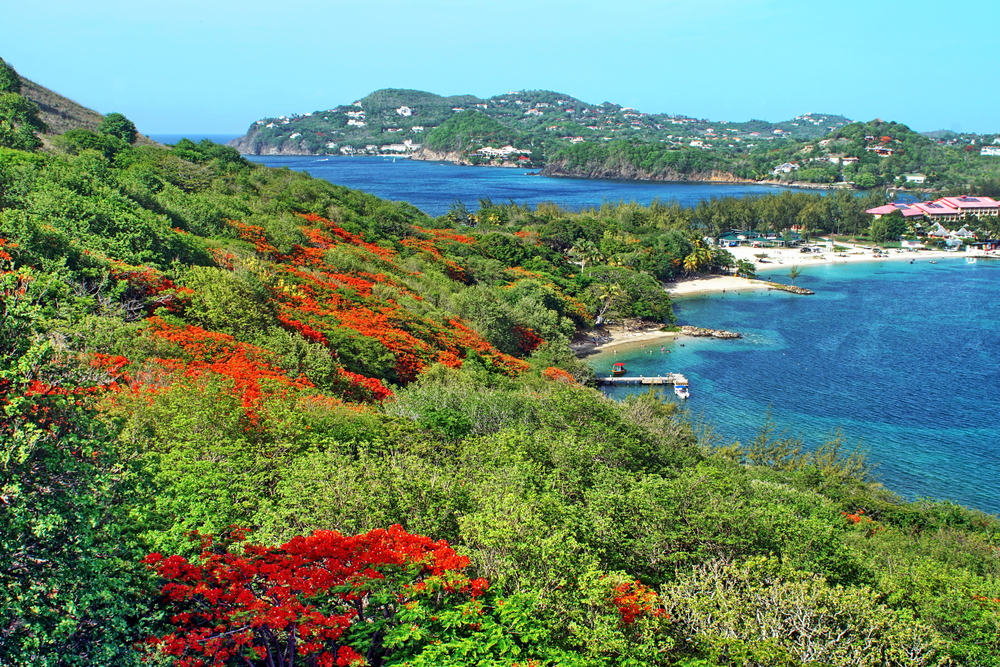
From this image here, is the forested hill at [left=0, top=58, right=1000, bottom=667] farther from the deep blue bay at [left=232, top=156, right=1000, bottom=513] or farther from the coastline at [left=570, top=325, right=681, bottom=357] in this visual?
the coastline at [left=570, top=325, right=681, bottom=357]

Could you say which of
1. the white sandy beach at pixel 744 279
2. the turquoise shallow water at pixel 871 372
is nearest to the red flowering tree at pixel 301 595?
the turquoise shallow water at pixel 871 372

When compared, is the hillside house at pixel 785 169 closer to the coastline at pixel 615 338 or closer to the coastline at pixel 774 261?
Result: the coastline at pixel 774 261

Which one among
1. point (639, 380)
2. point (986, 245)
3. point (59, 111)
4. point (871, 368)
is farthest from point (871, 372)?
point (59, 111)

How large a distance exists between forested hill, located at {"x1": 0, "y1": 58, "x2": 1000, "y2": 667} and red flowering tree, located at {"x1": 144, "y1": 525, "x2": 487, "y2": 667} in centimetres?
5

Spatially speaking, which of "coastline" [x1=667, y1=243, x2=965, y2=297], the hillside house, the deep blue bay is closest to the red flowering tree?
the deep blue bay

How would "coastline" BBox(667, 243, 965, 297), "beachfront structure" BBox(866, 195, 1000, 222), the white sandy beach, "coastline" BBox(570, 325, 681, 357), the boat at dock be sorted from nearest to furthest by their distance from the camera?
the boat at dock, "coastline" BBox(570, 325, 681, 357), the white sandy beach, "coastline" BBox(667, 243, 965, 297), "beachfront structure" BBox(866, 195, 1000, 222)

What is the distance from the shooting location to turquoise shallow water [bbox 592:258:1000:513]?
3378 cm

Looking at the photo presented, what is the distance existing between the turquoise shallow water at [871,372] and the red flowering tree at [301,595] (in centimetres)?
2769

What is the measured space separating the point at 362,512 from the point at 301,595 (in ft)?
9.77

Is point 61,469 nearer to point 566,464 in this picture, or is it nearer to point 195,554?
point 195,554

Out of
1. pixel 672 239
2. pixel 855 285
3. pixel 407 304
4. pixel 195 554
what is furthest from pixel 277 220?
pixel 855 285

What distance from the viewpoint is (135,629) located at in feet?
26.5

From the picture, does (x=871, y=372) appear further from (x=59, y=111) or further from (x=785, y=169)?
(x=785, y=169)

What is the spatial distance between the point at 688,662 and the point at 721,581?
265cm
